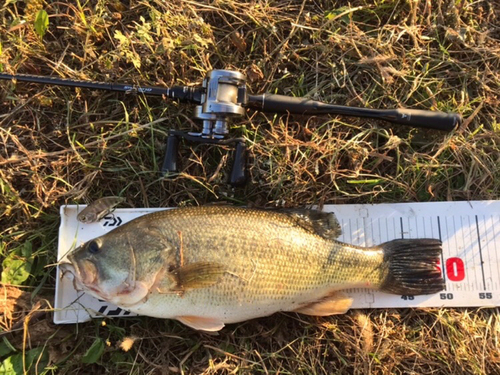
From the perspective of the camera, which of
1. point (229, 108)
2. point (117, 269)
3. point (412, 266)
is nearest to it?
point (117, 269)

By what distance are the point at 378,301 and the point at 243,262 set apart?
1.08 meters

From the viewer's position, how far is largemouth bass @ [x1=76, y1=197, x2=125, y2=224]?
8.88 feet

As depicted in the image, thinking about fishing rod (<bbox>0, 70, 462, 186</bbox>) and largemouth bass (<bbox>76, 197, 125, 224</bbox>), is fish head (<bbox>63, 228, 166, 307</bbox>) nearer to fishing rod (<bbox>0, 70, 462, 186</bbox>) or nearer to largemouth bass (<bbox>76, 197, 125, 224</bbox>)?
largemouth bass (<bbox>76, 197, 125, 224</bbox>)

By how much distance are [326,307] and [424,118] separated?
145cm

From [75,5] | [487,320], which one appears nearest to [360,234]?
[487,320]

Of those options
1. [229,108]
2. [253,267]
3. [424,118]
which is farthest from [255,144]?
[424,118]

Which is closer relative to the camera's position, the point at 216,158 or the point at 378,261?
the point at 378,261

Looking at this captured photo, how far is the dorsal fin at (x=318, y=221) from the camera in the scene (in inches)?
99.7

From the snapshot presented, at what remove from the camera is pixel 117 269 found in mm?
2205

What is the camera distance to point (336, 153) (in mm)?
2797

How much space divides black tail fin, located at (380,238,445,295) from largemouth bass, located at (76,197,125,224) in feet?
6.30

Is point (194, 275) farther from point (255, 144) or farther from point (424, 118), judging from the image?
point (424, 118)

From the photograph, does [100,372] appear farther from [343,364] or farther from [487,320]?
[487,320]

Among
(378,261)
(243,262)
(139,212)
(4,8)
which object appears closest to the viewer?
(243,262)
